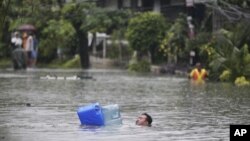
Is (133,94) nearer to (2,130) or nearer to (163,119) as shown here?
(163,119)

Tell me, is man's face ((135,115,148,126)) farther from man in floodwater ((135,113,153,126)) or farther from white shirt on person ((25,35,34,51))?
white shirt on person ((25,35,34,51))

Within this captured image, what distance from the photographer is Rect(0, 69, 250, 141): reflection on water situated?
14.8m

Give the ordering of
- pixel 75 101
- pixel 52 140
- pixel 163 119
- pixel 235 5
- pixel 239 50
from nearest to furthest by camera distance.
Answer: pixel 52 140 → pixel 163 119 → pixel 75 101 → pixel 239 50 → pixel 235 5

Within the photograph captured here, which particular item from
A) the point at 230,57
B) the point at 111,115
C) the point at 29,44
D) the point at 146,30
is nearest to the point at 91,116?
the point at 111,115

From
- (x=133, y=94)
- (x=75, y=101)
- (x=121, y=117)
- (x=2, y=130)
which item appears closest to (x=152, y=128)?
(x=121, y=117)

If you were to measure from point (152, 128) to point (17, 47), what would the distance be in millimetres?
29997

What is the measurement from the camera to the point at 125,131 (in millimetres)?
15336

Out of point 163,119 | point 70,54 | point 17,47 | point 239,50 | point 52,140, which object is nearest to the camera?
point 52,140

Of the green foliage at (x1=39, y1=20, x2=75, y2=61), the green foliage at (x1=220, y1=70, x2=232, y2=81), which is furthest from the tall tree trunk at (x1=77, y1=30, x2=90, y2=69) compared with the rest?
the green foliage at (x1=220, y1=70, x2=232, y2=81)

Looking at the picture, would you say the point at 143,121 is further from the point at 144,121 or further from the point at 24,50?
the point at 24,50

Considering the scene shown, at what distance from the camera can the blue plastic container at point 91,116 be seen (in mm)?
16062

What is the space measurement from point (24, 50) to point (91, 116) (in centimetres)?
3015

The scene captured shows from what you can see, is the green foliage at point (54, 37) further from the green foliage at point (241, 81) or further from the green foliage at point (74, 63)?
the green foliage at point (241, 81)

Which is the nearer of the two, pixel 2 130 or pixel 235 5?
pixel 2 130
